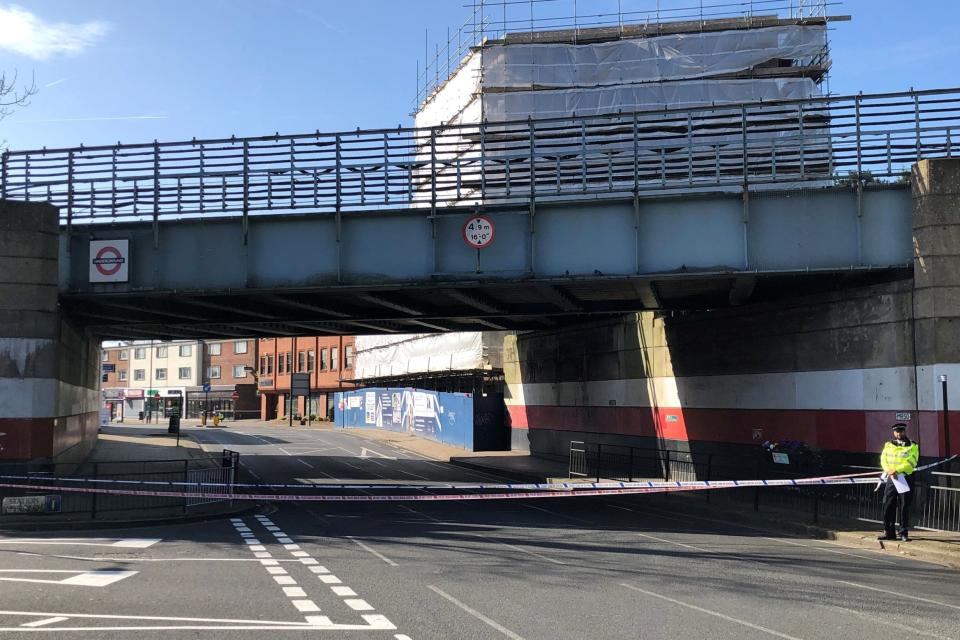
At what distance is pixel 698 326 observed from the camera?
85.3 ft

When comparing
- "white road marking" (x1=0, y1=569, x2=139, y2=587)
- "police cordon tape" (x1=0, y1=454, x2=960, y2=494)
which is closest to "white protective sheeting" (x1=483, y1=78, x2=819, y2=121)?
"police cordon tape" (x1=0, y1=454, x2=960, y2=494)

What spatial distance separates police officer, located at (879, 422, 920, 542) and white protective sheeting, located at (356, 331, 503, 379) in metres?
29.4

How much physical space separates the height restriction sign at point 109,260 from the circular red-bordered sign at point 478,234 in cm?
847

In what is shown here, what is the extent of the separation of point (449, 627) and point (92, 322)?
22.9 meters

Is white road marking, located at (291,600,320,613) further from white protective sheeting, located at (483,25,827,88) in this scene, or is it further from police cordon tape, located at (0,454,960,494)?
white protective sheeting, located at (483,25,827,88)

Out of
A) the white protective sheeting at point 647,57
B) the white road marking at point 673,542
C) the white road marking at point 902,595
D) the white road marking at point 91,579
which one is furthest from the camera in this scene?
the white protective sheeting at point 647,57

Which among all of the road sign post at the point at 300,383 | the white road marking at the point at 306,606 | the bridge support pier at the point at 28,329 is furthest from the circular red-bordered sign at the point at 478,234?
the road sign post at the point at 300,383

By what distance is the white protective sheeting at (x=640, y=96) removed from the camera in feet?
132

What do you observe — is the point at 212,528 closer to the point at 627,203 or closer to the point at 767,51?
the point at 627,203

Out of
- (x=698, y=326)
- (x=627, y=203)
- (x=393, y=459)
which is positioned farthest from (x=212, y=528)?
(x=393, y=459)

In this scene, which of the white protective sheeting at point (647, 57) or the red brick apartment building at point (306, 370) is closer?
the white protective sheeting at point (647, 57)

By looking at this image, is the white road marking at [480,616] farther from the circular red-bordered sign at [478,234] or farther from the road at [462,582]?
the circular red-bordered sign at [478,234]

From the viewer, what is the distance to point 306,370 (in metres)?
86.2

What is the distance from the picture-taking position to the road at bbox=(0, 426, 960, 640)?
8.61 m
